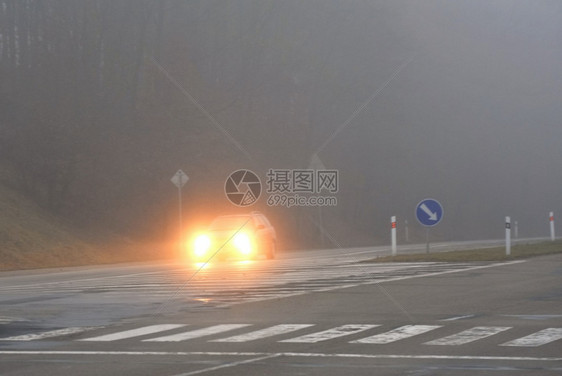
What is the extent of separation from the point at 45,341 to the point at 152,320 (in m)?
2.38

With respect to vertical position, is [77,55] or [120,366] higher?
[77,55]

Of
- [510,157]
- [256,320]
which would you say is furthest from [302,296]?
[510,157]

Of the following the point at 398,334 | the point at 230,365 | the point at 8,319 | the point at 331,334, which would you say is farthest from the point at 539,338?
the point at 8,319

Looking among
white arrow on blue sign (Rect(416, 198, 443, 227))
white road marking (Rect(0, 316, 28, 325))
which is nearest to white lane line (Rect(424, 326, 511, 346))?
white road marking (Rect(0, 316, 28, 325))

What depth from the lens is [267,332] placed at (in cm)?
1261

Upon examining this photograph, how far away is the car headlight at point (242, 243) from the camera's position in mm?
33500

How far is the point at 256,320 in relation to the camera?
13992 mm

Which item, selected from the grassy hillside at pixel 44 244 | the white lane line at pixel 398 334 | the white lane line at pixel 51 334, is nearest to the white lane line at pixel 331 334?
the white lane line at pixel 398 334

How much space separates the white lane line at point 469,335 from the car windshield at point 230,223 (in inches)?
841

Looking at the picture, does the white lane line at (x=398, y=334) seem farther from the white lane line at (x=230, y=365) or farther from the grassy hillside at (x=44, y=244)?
the grassy hillside at (x=44, y=244)

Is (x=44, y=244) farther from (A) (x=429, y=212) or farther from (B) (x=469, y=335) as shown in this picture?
(B) (x=469, y=335)

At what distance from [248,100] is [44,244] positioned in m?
24.8

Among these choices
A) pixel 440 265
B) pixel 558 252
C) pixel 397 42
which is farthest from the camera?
pixel 397 42

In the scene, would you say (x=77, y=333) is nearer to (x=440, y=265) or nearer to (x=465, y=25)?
(x=440, y=265)
